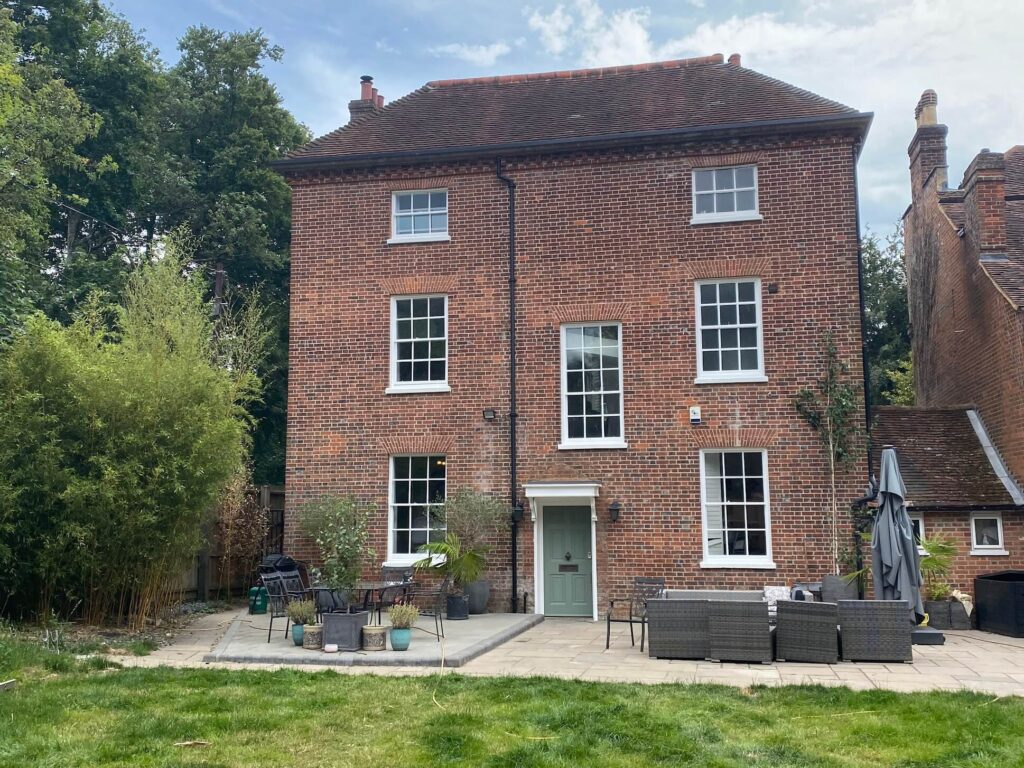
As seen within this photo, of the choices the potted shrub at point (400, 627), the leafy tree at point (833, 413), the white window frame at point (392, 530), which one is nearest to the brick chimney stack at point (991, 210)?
the leafy tree at point (833, 413)

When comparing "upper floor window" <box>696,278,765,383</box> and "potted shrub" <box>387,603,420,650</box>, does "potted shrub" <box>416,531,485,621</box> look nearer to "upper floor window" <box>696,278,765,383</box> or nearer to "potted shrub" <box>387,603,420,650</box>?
"potted shrub" <box>387,603,420,650</box>

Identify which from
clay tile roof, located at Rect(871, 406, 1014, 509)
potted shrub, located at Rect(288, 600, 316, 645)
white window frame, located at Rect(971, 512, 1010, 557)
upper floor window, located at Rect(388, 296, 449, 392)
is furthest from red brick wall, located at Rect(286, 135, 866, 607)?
potted shrub, located at Rect(288, 600, 316, 645)

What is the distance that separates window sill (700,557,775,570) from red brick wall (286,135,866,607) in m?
0.16

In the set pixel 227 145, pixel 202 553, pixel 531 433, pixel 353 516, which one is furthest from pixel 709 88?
pixel 227 145

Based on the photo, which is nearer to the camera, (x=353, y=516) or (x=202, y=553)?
(x=353, y=516)

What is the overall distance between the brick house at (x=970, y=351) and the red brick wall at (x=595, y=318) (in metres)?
2.35

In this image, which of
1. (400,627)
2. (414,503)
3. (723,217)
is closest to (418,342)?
(414,503)

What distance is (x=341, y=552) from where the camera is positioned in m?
11.9

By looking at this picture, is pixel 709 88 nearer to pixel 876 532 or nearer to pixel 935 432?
pixel 935 432

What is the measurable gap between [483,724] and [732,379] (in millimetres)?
9007

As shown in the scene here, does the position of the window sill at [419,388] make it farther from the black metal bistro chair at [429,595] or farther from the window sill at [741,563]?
the window sill at [741,563]

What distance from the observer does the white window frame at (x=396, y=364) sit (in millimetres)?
15281

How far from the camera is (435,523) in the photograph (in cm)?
1502

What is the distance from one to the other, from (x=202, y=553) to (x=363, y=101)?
981cm
